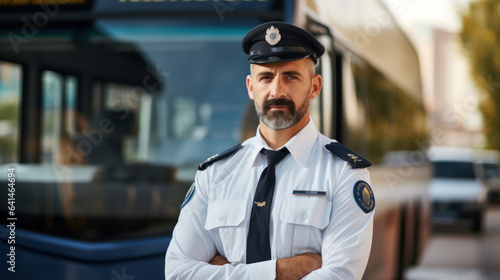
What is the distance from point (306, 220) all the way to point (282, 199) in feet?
0.37

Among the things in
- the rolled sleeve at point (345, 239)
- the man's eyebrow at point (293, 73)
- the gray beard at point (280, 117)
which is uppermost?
the man's eyebrow at point (293, 73)

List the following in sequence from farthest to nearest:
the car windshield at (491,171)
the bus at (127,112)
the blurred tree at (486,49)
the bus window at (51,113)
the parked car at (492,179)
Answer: the car windshield at (491,171) < the parked car at (492,179) < the blurred tree at (486,49) < the bus window at (51,113) < the bus at (127,112)

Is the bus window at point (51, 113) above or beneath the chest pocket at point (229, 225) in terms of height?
above

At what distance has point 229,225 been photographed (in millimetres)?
2311

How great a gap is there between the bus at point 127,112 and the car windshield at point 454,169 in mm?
11718

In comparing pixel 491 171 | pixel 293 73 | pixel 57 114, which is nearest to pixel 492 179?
pixel 491 171

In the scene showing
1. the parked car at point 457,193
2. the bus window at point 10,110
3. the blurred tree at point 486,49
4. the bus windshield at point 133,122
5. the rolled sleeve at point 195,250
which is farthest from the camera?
the blurred tree at point 486,49

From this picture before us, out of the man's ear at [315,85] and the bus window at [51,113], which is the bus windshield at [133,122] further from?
→ the man's ear at [315,85]

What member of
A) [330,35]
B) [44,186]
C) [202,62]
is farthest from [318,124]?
[44,186]

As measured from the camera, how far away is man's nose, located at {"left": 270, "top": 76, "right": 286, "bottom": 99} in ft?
7.32

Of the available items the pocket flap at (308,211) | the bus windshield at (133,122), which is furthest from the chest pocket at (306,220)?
the bus windshield at (133,122)

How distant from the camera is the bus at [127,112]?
3.93 m

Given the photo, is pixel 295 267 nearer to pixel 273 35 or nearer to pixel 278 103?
pixel 278 103

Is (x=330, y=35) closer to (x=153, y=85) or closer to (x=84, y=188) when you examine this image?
(x=153, y=85)
